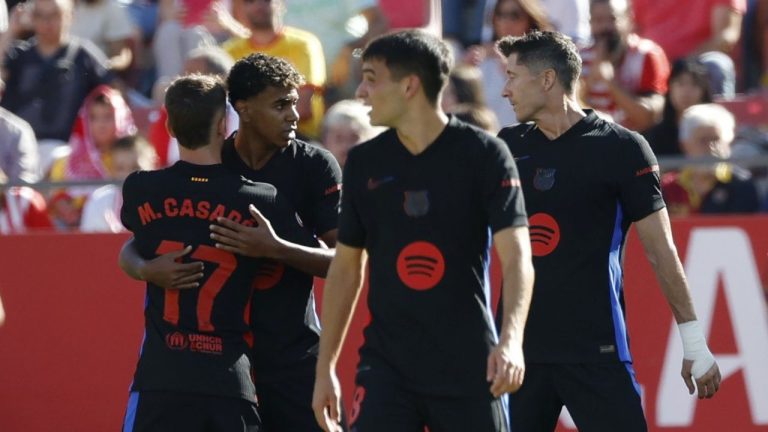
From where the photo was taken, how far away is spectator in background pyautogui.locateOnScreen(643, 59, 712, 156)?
1032cm

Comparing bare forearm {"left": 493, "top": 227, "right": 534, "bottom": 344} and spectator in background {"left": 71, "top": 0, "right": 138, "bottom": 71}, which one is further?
spectator in background {"left": 71, "top": 0, "right": 138, "bottom": 71}

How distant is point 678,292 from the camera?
6.24 meters

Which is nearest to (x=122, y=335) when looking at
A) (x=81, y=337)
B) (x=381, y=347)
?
(x=81, y=337)

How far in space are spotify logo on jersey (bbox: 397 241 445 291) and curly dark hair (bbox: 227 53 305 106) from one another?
1.09 metres

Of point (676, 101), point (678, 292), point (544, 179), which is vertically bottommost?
point (678, 292)

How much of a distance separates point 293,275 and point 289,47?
16.1ft

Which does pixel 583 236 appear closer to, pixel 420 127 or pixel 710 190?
pixel 420 127

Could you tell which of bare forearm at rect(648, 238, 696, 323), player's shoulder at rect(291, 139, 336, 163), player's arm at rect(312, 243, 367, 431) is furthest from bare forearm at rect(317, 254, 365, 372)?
bare forearm at rect(648, 238, 696, 323)

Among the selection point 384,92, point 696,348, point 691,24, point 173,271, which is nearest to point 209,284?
point 173,271

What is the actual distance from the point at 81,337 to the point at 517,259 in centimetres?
459

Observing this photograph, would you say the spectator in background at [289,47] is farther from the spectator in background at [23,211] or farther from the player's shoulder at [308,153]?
the player's shoulder at [308,153]

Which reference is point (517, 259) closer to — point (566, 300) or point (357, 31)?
point (566, 300)

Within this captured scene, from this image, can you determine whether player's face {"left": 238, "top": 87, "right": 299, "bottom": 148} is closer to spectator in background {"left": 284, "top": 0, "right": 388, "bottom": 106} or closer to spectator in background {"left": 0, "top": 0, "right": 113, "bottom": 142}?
spectator in background {"left": 284, "top": 0, "right": 388, "bottom": 106}

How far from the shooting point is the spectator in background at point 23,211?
32.8 feet
